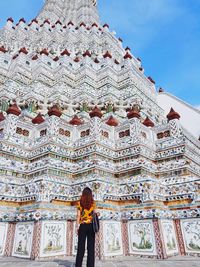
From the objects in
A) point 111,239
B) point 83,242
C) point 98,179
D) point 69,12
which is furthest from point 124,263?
point 69,12

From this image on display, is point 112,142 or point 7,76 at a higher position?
point 7,76

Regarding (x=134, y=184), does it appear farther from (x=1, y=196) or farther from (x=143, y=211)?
(x=1, y=196)

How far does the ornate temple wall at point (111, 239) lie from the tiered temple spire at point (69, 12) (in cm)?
3107

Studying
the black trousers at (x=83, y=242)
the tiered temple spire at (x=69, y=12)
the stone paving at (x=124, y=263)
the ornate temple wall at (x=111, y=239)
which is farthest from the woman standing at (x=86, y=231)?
the tiered temple spire at (x=69, y=12)

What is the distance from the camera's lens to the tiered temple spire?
1266 inches

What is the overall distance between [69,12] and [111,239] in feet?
122

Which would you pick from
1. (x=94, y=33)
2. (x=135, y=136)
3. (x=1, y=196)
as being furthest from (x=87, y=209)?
(x=94, y=33)

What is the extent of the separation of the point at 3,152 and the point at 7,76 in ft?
31.4

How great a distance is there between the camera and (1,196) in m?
7.12

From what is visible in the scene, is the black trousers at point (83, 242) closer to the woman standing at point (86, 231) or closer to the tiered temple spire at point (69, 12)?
the woman standing at point (86, 231)

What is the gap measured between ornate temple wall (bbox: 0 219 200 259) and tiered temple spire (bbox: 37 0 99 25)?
31.1 meters

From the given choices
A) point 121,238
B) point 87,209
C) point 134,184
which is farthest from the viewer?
point 134,184

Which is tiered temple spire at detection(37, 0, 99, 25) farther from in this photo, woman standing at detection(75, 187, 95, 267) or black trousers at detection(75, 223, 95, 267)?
black trousers at detection(75, 223, 95, 267)

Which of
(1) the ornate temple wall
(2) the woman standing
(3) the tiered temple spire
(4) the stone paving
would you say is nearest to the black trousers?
(2) the woman standing
